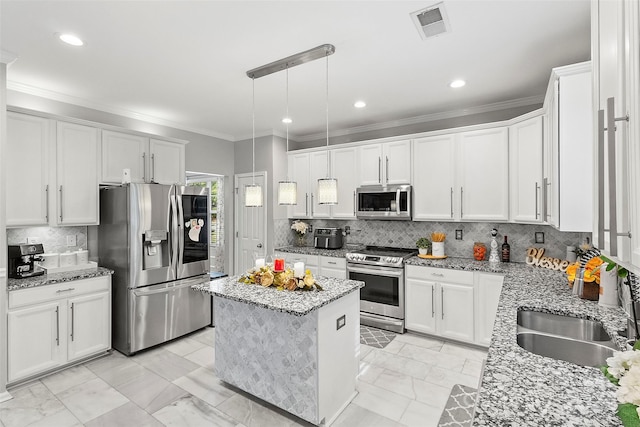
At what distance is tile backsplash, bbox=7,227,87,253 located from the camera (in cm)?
322

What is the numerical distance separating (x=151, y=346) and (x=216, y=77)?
2.87 meters

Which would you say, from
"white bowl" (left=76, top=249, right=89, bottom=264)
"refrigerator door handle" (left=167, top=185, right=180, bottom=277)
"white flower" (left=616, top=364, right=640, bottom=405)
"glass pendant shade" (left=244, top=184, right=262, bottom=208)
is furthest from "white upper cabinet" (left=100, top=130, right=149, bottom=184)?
"white flower" (left=616, top=364, right=640, bottom=405)

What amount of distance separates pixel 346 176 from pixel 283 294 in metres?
2.66

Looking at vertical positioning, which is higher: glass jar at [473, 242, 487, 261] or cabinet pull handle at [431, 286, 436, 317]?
glass jar at [473, 242, 487, 261]

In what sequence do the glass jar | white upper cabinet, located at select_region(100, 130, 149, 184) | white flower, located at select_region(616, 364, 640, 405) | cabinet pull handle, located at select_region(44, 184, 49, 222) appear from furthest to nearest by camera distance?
the glass jar → white upper cabinet, located at select_region(100, 130, 149, 184) → cabinet pull handle, located at select_region(44, 184, 49, 222) → white flower, located at select_region(616, 364, 640, 405)

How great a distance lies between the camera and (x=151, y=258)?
3523 mm

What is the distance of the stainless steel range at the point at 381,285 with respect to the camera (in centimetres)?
391

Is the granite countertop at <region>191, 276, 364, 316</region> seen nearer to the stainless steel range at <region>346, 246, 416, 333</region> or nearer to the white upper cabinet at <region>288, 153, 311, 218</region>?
the stainless steel range at <region>346, 246, 416, 333</region>

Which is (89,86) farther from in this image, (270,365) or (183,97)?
(270,365)

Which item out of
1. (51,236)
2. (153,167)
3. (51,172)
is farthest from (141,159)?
(51,236)

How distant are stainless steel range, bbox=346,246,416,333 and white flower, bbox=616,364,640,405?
10.3 ft

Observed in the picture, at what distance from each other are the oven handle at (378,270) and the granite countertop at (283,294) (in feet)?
4.54

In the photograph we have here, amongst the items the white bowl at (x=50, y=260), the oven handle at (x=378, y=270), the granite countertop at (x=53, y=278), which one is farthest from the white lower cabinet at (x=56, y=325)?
the oven handle at (x=378, y=270)

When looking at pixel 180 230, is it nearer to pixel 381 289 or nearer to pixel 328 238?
pixel 328 238
